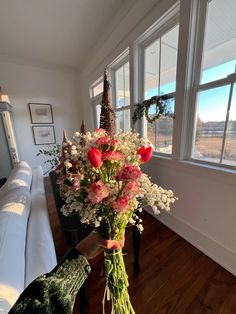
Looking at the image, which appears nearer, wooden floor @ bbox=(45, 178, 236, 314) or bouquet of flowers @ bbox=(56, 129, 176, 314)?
bouquet of flowers @ bbox=(56, 129, 176, 314)

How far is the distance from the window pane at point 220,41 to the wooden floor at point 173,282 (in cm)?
173

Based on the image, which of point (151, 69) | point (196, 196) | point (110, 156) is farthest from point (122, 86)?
point (110, 156)

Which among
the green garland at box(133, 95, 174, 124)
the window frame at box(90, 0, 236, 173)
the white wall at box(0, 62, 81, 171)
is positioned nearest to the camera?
the window frame at box(90, 0, 236, 173)

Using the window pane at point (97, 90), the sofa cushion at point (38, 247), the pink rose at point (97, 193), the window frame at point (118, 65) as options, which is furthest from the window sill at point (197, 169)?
the window pane at point (97, 90)

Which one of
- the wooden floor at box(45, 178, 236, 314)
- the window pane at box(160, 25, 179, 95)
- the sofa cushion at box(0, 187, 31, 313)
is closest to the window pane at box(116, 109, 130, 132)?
the window pane at box(160, 25, 179, 95)

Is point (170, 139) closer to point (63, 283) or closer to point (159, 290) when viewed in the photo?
point (159, 290)

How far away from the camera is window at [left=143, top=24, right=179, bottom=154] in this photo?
68.6 inches

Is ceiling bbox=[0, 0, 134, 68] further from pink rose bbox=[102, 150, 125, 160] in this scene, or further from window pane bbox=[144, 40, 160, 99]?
pink rose bbox=[102, 150, 125, 160]

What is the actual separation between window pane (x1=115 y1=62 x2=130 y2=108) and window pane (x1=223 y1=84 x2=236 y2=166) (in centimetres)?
166

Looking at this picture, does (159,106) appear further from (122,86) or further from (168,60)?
(122,86)

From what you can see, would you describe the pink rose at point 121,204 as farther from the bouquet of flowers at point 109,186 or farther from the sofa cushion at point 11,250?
the sofa cushion at point 11,250

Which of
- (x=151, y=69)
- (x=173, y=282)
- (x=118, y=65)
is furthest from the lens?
(x=118, y=65)

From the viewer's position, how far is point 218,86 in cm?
131

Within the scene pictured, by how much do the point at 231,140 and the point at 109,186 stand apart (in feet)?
4.39
